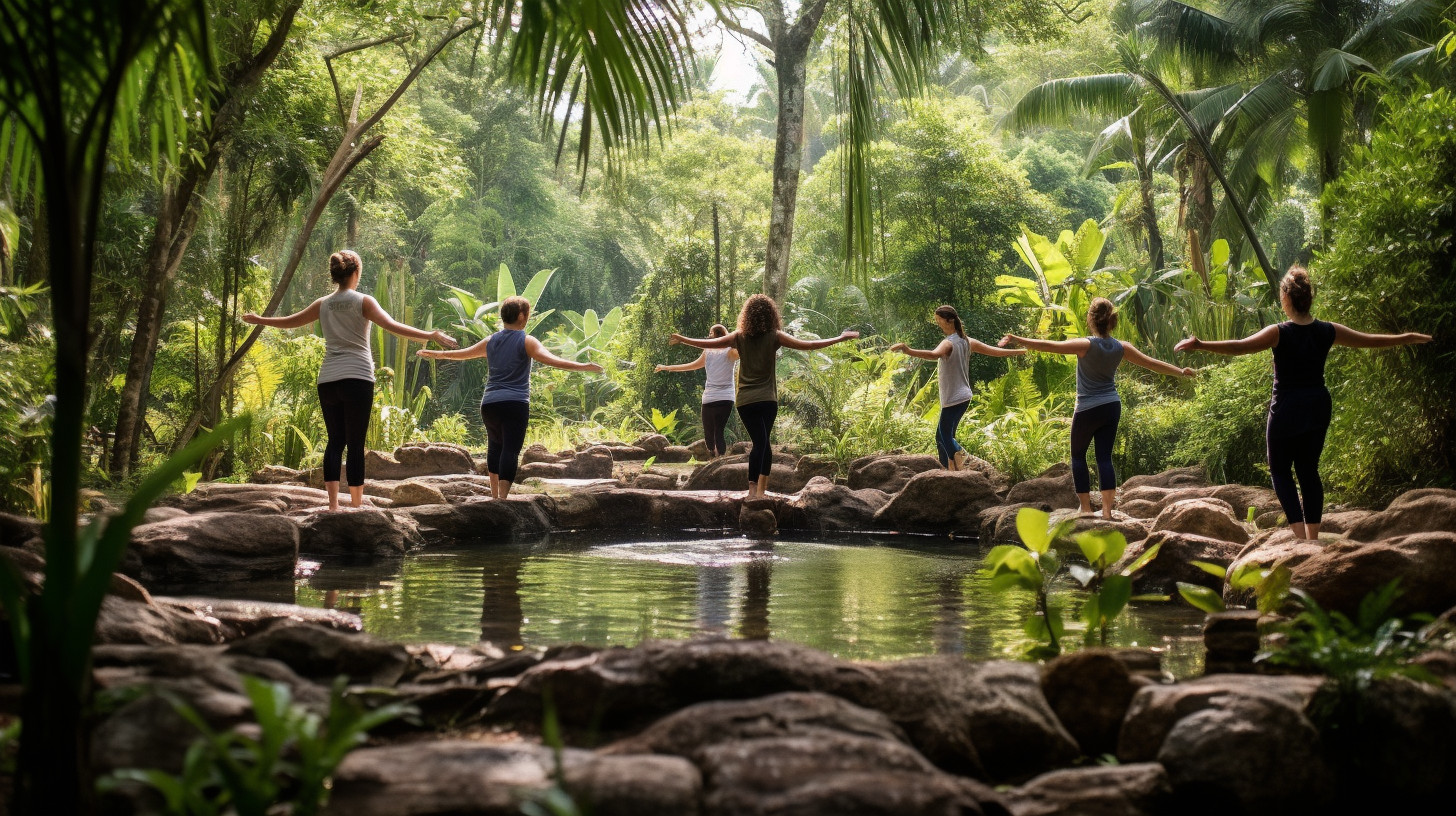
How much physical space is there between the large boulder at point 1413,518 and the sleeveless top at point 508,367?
637cm

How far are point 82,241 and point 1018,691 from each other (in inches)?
108

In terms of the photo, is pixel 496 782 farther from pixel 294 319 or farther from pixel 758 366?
pixel 758 366

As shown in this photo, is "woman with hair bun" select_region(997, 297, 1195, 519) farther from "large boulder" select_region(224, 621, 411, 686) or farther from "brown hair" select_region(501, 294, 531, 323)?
"large boulder" select_region(224, 621, 411, 686)

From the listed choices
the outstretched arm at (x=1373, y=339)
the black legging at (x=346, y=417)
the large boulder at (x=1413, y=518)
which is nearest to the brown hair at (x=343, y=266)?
the black legging at (x=346, y=417)

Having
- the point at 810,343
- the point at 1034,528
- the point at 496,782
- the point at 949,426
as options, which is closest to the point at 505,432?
the point at 810,343

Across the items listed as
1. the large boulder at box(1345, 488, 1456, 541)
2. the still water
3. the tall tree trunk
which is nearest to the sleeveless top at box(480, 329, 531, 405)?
the still water

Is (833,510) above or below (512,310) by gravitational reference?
below

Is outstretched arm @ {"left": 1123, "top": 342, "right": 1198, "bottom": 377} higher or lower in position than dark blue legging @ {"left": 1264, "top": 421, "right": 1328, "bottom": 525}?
higher

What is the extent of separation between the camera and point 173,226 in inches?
460

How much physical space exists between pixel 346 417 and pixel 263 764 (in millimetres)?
6558

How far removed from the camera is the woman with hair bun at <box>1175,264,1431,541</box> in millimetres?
6766

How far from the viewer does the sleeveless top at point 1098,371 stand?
9.11 metres

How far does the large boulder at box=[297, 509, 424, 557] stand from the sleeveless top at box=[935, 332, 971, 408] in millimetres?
5830

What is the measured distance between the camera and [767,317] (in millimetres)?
10227
